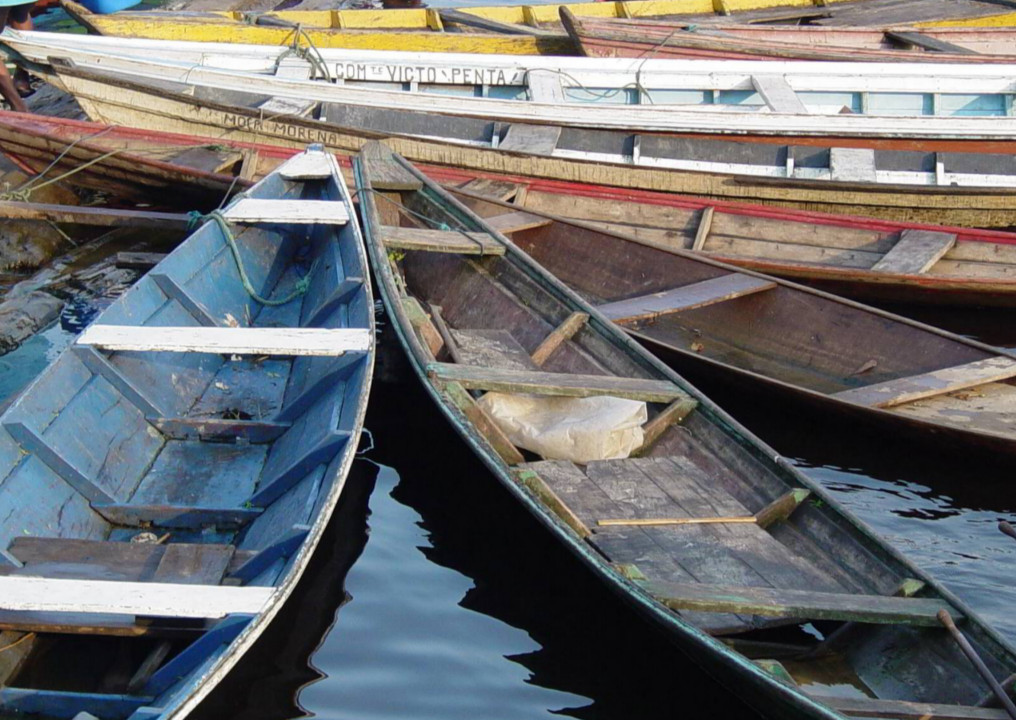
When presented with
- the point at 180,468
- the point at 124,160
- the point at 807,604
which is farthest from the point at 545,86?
the point at 807,604

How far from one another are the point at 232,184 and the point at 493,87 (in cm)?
410

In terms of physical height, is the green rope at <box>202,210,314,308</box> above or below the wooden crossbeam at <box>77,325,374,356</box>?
above

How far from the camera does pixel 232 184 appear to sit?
9391 mm

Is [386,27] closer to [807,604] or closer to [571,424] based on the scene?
[571,424]

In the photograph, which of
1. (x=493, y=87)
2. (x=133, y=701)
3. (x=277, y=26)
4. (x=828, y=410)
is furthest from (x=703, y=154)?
(x=133, y=701)

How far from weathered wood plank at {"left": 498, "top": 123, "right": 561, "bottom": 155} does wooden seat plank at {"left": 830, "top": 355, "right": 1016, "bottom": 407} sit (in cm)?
448

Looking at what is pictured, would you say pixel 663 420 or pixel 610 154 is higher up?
pixel 610 154

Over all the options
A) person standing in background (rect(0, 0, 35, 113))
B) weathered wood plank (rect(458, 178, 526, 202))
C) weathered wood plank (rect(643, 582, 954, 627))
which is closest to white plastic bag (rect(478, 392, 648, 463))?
weathered wood plank (rect(643, 582, 954, 627))

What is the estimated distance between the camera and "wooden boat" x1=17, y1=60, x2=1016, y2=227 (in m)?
9.77

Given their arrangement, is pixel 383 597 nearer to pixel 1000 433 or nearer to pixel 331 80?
pixel 1000 433

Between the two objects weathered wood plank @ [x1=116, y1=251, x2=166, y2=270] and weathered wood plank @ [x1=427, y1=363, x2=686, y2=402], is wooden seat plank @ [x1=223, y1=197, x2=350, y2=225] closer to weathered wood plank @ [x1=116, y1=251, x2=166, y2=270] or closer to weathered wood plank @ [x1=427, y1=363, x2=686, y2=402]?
weathered wood plank @ [x1=427, y1=363, x2=686, y2=402]

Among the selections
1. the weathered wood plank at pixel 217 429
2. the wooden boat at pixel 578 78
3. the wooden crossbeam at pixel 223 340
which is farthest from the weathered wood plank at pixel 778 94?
the weathered wood plank at pixel 217 429

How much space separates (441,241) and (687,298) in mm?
1846

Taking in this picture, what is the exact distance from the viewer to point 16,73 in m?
14.7
